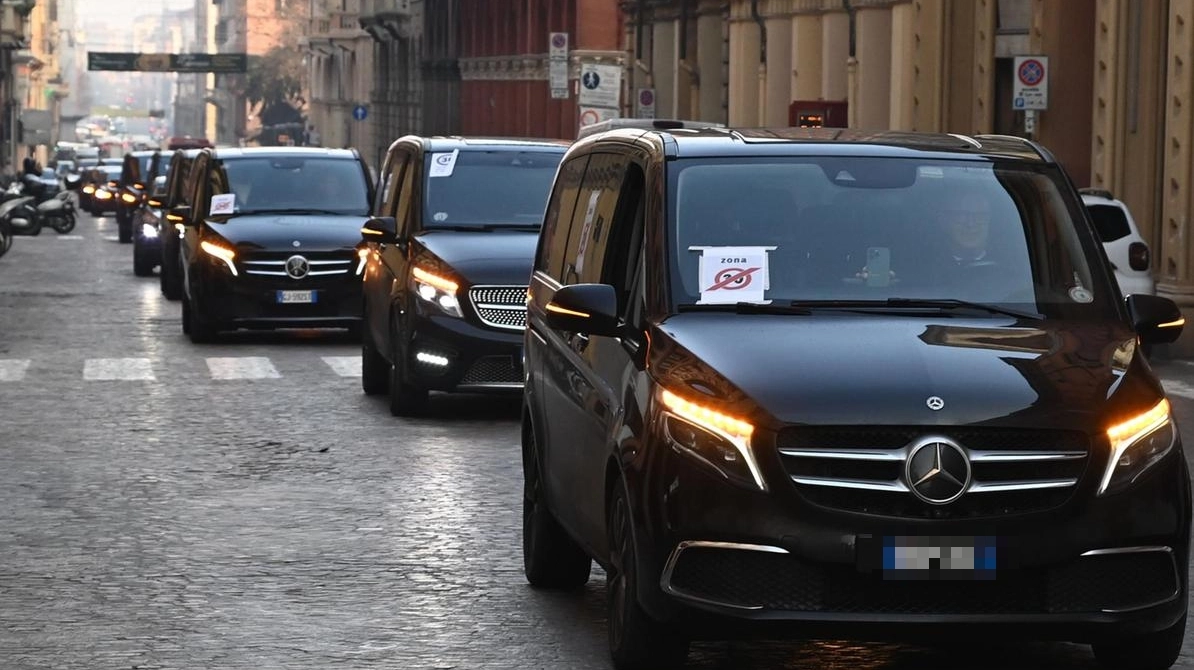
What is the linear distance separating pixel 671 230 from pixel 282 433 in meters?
7.77

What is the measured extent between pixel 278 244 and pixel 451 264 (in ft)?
21.9

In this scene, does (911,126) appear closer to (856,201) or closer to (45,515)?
(45,515)

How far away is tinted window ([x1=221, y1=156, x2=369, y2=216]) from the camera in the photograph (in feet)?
77.0

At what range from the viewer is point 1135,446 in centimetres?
704

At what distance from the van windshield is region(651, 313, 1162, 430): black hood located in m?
0.19

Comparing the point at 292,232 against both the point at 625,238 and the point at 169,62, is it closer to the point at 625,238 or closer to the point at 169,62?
the point at 625,238

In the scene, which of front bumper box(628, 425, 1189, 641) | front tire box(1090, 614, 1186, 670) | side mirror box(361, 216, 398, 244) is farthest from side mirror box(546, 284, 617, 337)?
side mirror box(361, 216, 398, 244)

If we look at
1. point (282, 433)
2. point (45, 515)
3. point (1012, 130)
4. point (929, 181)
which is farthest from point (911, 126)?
point (929, 181)

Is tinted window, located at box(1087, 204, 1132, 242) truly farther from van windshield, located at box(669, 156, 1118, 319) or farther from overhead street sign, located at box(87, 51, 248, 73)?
overhead street sign, located at box(87, 51, 248, 73)

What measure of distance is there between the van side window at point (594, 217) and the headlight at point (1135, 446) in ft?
6.70

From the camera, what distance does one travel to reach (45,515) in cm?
1149

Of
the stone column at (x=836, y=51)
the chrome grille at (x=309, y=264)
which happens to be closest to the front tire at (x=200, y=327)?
the chrome grille at (x=309, y=264)

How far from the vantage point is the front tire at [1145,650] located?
7.18m

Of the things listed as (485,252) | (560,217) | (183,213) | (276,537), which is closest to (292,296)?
(183,213)
